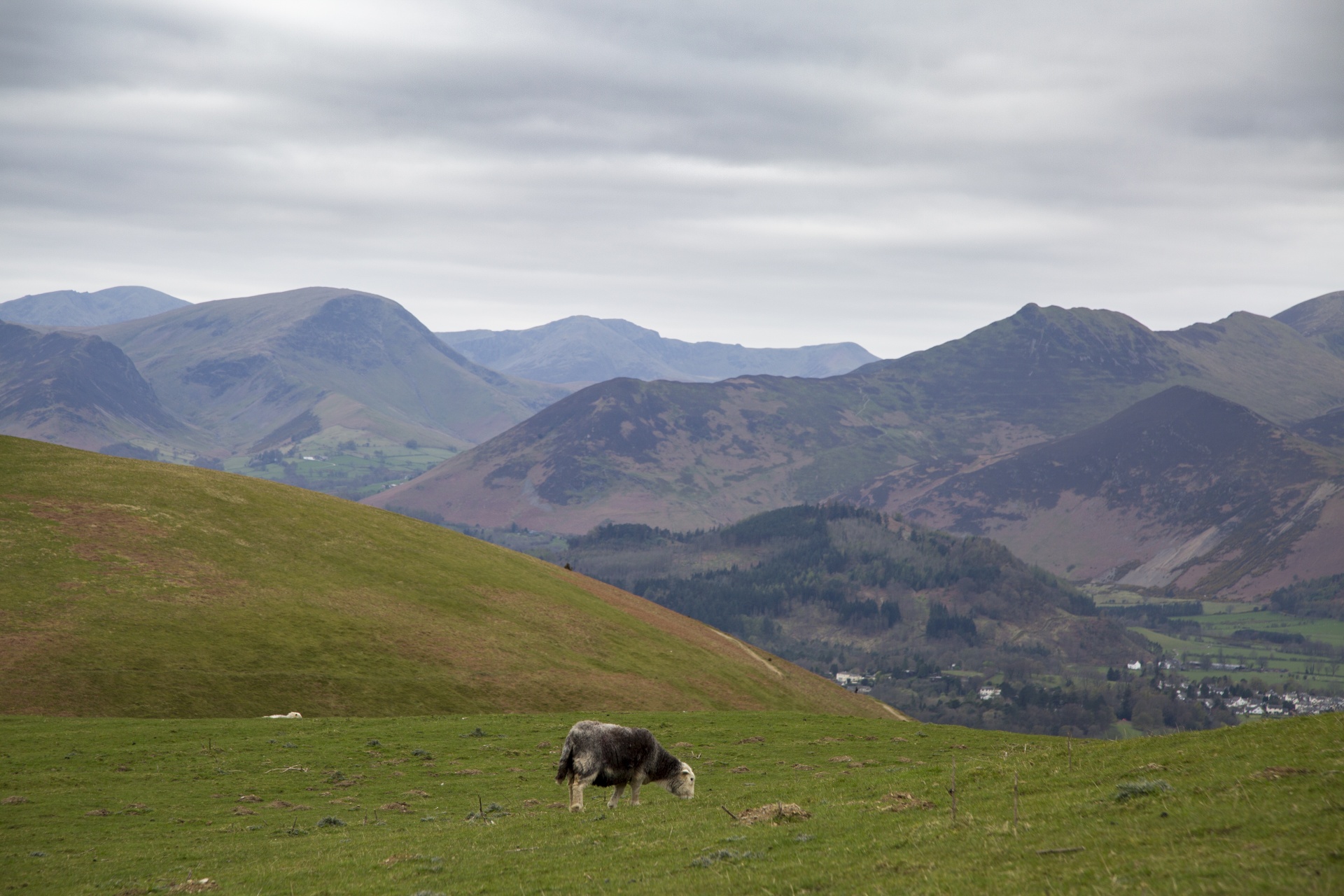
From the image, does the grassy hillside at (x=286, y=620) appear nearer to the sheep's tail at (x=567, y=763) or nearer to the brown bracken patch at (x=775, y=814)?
the sheep's tail at (x=567, y=763)

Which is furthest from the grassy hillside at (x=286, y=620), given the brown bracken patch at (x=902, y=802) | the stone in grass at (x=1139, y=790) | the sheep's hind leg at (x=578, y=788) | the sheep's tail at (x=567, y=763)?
the stone in grass at (x=1139, y=790)

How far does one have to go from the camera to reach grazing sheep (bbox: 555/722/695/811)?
33.2 meters

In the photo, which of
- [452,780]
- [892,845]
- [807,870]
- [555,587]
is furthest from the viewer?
[555,587]

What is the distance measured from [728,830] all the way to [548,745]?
1144 inches

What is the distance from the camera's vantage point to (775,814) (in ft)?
94.4

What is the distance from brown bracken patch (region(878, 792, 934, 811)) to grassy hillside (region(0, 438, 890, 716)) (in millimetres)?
47220

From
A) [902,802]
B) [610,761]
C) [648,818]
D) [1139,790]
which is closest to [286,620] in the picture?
[610,761]

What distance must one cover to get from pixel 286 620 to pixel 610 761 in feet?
168

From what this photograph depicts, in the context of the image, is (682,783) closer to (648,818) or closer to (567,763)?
(567,763)

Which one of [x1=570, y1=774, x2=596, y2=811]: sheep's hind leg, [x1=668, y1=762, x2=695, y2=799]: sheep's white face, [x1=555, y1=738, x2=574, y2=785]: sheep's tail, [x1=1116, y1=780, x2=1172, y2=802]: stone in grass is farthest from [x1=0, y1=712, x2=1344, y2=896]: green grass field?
[x1=555, y1=738, x2=574, y2=785]: sheep's tail

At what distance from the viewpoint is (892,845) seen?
2336 centimetres

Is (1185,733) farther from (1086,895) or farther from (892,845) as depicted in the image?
(1086,895)

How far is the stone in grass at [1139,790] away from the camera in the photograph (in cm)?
2394

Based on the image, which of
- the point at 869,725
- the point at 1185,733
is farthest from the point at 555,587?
the point at 1185,733
